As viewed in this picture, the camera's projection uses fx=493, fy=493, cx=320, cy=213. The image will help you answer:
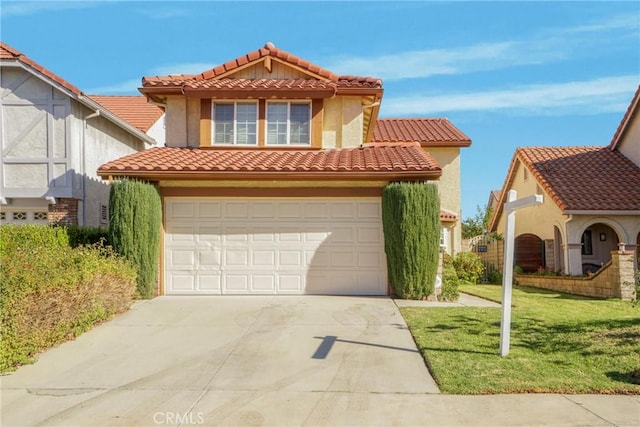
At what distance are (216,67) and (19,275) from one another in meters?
9.47

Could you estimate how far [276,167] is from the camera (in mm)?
11617

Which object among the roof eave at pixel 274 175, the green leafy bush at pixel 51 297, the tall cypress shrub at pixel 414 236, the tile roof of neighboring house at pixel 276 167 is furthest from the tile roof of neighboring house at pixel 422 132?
the green leafy bush at pixel 51 297

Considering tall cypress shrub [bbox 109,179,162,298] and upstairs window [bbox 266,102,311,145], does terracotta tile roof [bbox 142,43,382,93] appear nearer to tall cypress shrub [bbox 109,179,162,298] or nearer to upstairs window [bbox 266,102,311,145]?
upstairs window [bbox 266,102,311,145]

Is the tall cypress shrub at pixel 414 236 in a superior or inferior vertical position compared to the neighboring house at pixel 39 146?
inferior

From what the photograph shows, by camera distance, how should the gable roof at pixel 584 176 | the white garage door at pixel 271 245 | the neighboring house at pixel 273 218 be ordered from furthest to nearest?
the gable roof at pixel 584 176 < the white garage door at pixel 271 245 < the neighboring house at pixel 273 218

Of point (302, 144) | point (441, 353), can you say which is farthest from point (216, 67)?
point (441, 353)

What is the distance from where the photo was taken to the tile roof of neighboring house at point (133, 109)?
813 inches

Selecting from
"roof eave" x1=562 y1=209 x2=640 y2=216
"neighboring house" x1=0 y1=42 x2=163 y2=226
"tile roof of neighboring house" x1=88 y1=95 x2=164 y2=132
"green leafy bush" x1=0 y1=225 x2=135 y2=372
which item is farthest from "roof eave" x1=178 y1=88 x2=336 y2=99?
"roof eave" x1=562 y1=209 x2=640 y2=216

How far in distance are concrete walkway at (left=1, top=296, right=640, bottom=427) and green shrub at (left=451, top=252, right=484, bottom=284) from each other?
1059 cm

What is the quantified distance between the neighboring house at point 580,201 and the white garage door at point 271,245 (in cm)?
859

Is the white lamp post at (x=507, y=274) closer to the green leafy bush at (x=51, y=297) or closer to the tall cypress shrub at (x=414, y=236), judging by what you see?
the tall cypress shrub at (x=414, y=236)

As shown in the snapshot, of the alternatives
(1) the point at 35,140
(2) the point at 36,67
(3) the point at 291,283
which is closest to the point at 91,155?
(1) the point at 35,140

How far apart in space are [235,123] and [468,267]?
Answer: 1071 centimetres

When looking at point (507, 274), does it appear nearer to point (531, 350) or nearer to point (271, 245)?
point (531, 350)
